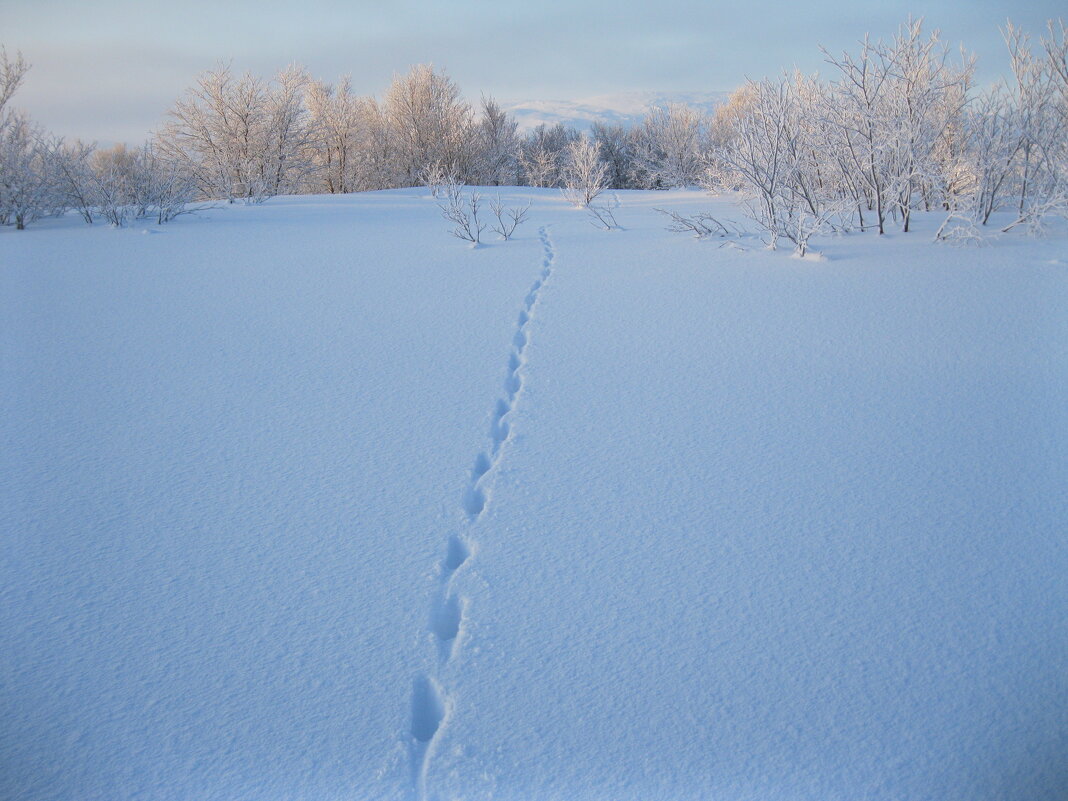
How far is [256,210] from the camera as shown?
377 inches

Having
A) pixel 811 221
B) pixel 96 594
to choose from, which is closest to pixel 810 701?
pixel 96 594

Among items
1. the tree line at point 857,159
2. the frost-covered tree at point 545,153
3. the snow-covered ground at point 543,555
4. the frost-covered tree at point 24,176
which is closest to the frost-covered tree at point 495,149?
the frost-covered tree at point 545,153

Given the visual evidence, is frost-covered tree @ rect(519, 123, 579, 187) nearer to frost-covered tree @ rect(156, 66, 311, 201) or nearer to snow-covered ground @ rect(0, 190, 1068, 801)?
frost-covered tree @ rect(156, 66, 311, 201)

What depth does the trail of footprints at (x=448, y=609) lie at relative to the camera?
145 cm

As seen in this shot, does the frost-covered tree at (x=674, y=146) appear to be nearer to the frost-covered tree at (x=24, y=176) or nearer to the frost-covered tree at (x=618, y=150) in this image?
the frost-covered tree at (x=618, y=150)

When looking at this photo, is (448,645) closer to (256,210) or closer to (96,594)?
(96,594)

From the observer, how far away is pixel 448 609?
186 cm

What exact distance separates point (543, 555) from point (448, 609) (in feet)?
1.14

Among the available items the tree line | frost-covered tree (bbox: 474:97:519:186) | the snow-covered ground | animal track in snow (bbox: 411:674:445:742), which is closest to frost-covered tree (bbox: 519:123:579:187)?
frost-covered tree (bbox: 474:97:519:186)

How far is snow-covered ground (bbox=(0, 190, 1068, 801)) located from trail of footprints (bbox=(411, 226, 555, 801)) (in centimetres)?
1

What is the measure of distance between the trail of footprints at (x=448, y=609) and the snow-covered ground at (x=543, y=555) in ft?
0.03

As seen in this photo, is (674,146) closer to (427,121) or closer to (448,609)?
(427,121)

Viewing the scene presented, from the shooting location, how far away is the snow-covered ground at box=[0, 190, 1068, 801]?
4.62 ft

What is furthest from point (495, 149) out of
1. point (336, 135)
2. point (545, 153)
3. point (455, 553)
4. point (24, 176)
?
point (455, 553)
